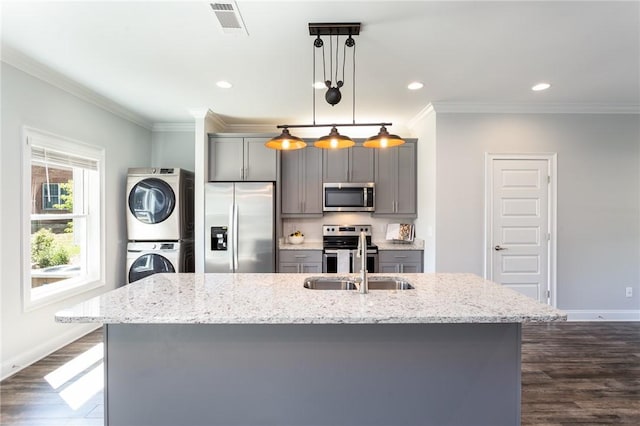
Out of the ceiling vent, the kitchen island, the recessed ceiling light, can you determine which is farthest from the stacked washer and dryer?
the recessed ceiling light

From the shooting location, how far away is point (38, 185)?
2.89 m

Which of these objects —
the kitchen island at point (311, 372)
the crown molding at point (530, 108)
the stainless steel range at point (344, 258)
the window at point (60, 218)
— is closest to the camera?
the kitchen island at point (311, 372)

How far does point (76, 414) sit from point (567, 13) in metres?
4.00

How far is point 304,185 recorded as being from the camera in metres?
4.30

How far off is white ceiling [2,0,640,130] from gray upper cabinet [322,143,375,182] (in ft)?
2.45

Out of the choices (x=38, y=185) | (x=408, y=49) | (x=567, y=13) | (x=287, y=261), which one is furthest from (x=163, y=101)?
(x=567, y=13)

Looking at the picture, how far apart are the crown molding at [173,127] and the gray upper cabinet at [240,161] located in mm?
704

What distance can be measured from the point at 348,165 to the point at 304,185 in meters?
0.65

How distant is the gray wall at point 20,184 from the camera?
248 centimetres

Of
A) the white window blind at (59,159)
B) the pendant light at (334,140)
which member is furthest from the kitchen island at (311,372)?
the white window blind at (59,159)

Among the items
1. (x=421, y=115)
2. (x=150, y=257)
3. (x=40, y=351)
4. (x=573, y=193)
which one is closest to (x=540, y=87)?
(x=421, y=115)

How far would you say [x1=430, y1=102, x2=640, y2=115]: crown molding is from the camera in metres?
3.59

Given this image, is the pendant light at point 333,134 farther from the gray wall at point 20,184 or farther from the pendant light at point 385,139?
the gray wall at point 20,184

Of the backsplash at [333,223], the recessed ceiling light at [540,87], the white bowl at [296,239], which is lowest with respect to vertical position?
the white bowl at [296,239]
